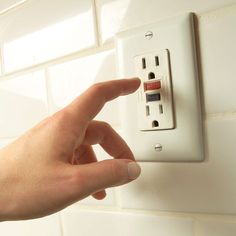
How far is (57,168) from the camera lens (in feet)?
0.98

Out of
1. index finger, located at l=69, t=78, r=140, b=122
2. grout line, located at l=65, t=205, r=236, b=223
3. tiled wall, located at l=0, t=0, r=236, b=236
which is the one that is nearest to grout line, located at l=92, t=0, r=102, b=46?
tiled wall, located at l=0, t=0, r=236, b=236

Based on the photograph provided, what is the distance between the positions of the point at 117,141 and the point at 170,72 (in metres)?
0.10

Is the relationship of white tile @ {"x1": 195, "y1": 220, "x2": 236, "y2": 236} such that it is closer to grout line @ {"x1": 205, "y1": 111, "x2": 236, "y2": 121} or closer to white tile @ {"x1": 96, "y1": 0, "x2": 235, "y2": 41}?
grout line @ {"x1": 205, "y1": 111, "x2": 236, "y2": 121}

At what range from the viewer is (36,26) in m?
0.49

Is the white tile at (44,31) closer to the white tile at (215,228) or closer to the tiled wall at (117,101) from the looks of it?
the tiled wall at (117,101)

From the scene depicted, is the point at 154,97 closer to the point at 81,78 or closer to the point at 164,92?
the point at 164,92

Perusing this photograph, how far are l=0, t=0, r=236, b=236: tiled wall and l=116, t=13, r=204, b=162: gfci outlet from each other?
0.5 inches

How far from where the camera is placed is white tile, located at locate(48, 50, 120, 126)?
1.37 feet

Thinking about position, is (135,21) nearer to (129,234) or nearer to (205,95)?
(205,95)

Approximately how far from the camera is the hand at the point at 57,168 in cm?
29

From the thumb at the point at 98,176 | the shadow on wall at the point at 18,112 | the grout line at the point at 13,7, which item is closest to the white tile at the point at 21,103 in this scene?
the shadow on wall at the point at 18,112

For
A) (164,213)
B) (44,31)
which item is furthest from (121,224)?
(44,31)

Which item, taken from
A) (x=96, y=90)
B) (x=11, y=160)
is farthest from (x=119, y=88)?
(x=11, y=160)

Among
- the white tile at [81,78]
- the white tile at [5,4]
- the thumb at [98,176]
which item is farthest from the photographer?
the white tile at [5,4]
